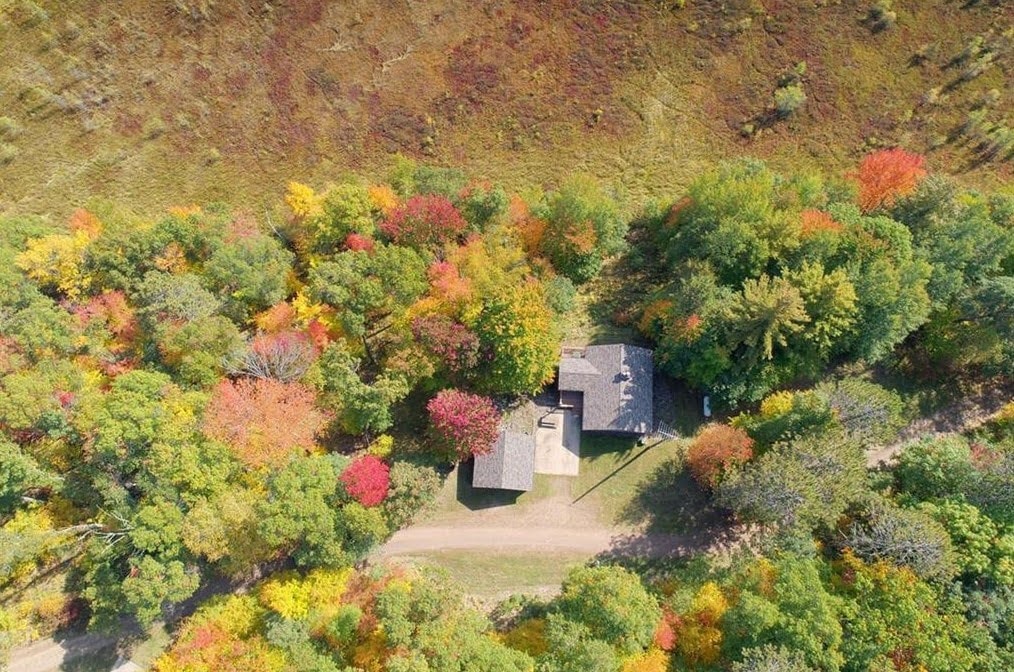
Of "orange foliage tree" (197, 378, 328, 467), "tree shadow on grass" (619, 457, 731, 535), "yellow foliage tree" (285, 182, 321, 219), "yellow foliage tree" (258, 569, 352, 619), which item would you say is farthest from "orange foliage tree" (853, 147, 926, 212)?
"yellow foliage tree" (258, 569, 352, 619)

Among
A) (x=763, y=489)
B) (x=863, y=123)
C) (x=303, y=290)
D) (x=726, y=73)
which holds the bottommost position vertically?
(x=763, y=489)

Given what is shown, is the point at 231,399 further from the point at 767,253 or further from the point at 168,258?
the point at 767,253

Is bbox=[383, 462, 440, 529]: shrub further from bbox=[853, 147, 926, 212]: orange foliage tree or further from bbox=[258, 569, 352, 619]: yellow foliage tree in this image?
bbox=[853, 147, 926, 212]: orange foliage tree

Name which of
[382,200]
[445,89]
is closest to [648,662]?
[382,200]

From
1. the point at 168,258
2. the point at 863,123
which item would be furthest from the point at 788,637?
the point at 168,258

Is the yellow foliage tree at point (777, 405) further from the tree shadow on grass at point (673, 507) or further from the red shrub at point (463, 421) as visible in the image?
the red shrub at point (463, 421)

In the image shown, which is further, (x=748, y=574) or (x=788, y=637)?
(x=748, y=574)

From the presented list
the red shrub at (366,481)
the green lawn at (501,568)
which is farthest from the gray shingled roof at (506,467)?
the red shrub at (366,481)
